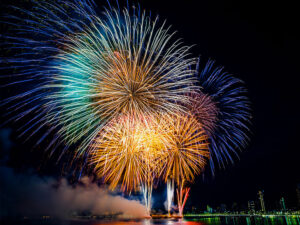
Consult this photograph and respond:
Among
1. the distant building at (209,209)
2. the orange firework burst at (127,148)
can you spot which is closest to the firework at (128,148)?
the orange firework burst at (127,148)

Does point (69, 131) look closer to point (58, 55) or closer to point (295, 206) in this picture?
point (58, 55)

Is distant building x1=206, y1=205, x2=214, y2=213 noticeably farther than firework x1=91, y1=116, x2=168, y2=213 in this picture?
A: Yes

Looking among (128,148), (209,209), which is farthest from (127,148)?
(209,209)

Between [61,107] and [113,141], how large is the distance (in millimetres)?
4975

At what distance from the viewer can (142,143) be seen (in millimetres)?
16062

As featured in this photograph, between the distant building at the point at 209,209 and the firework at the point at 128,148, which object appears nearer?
the firework at the point at 128,148

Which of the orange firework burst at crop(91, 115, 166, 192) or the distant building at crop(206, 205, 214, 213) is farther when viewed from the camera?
the distant building at crop(206, 205, 214, 213)

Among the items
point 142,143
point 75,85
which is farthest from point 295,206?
point 75,85

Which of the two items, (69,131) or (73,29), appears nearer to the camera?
(73,29)

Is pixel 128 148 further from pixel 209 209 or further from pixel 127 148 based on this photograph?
pixel 209 209

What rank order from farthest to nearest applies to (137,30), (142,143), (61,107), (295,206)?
(295,206), (142,143), (61,107), (137,30)

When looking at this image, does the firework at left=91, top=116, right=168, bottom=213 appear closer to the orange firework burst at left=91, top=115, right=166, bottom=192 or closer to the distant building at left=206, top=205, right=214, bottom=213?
the orange firework burst at left=91, top=115, right=166, bottom=192

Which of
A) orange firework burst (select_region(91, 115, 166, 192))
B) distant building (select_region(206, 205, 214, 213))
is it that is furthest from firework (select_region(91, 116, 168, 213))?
distant building (select_region(206, 205, 214, 213))

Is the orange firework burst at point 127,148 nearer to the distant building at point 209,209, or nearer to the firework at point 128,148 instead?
the firework at point 128,148
